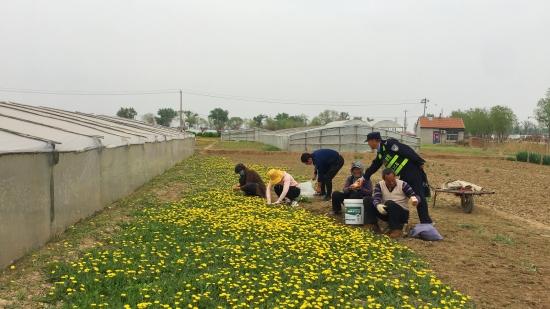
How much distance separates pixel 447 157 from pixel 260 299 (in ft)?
104

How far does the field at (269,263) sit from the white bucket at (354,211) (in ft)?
1.20

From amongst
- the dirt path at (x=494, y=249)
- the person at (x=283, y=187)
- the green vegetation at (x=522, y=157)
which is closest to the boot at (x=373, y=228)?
the dirt path at (x=494, y=249)

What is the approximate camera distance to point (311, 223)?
8.59 m

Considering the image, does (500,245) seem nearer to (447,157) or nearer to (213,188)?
(213,188)

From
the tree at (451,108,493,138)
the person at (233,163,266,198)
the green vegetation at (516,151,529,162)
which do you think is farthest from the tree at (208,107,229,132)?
the person at (233,163,266,198)

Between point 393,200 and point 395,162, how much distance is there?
0.65 metres

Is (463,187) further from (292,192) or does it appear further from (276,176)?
(276,176)

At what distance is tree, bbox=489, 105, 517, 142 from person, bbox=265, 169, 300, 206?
73.0 m

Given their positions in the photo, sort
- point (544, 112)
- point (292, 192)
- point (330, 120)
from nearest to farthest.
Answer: point (292, 192) < point (544, 112) < point (330, 120)

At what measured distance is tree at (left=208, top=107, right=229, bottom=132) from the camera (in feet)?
358

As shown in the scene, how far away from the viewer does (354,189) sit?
881cm

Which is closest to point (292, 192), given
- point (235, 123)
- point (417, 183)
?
point (417, 183)

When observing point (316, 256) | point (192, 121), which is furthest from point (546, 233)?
point (192, 121)

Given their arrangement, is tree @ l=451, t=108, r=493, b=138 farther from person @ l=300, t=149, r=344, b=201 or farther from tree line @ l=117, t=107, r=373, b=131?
person @ l=300, t=149, r=344, b=201
